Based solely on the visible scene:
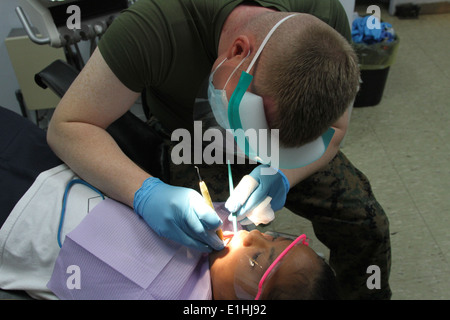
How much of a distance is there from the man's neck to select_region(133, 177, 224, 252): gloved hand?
0.41m

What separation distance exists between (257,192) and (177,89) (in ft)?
1.34

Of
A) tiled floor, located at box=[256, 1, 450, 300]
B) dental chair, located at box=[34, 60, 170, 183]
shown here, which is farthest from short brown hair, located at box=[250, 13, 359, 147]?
tiled floor, located at box=[256, 1, 450, 300]

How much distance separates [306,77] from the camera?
2.61 ft

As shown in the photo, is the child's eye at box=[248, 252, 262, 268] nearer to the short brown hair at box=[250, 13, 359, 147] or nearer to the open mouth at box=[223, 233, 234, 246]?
the open mouth at box=[223, 233, 234, 246]

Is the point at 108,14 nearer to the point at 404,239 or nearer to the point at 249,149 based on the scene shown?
the point at 249,149

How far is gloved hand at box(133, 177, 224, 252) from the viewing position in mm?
1011

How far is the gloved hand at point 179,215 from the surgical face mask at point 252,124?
0.69 ft

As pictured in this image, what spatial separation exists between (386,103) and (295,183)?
179 cm

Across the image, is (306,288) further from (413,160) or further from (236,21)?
A: (413,160)

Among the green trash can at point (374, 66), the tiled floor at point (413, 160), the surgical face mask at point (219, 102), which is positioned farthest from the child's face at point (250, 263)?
the green trash can at point (374, 66)

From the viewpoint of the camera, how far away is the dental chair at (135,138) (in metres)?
1.27

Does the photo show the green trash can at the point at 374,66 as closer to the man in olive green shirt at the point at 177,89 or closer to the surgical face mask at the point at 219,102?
the man in olive green shirt at the point at 177,89

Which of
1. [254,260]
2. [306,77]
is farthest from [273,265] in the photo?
[306,77]

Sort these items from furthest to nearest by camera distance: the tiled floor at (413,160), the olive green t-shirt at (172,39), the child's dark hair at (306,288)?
the tiled floor at (413,160) → the olive green t-shirt at (172,39) → the child's dark hair at (306,288)
